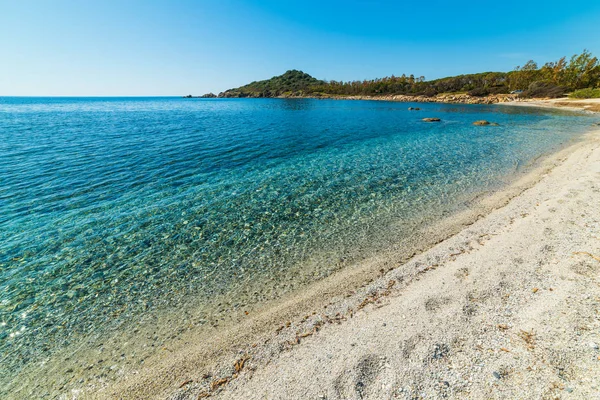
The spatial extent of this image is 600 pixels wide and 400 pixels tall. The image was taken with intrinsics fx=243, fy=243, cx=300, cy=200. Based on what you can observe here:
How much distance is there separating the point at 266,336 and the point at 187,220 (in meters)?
8.46

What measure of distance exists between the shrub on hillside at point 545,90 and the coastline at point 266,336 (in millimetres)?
132536

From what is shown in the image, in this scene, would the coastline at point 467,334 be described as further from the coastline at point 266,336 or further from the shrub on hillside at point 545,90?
the shrub on hillside at point 545,90

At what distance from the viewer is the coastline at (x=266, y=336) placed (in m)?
5.78

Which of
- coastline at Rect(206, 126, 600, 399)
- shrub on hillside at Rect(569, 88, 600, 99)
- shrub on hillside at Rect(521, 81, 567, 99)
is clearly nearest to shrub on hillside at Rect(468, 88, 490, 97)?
shrub on hillside at Rect(521, 81, 567, 99)

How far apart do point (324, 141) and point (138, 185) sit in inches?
960

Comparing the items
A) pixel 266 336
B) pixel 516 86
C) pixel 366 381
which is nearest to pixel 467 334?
pixel 366 381

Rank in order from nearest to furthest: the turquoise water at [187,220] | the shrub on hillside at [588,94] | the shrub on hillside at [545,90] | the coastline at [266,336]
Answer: the coastline at [266,336]
the turquoise water at [187,220]
the shrub on hillside at [588,94]
the shrub on hillside at [545,90]

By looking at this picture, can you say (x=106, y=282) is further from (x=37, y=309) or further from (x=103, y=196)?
(x=103, y=196)

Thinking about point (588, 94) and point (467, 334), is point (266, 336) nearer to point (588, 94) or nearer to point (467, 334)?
point (467, 334)

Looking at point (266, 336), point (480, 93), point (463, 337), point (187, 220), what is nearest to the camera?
point (463, 337)

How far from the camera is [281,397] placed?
496 cm

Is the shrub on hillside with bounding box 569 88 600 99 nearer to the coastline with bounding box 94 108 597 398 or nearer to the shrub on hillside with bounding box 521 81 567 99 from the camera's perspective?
the shrub on hillside with bounding box 521 81 567 99

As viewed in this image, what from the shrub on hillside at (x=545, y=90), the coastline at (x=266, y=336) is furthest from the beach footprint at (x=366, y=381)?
the shrub on hillside at (x=545, y=90)

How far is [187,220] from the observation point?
42.8 ft
